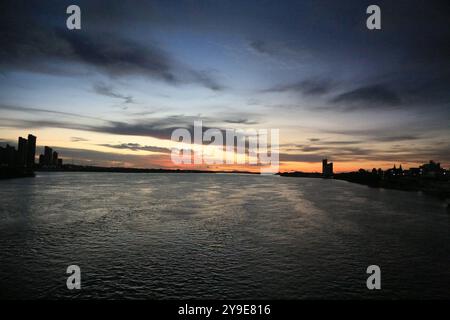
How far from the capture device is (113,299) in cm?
1664

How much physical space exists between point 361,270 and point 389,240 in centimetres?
1246

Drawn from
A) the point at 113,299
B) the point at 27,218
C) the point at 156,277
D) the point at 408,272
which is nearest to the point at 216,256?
the point at 156,277

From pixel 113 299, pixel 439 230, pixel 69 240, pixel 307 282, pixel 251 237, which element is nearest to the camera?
pixel 113 299

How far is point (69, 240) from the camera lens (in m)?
30.0

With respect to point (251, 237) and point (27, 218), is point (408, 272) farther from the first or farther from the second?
point (27, 218)

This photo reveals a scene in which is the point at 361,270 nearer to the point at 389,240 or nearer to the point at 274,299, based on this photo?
the point at 274,299

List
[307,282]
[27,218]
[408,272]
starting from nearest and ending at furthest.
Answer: [307,282], [408,272], [27,218]

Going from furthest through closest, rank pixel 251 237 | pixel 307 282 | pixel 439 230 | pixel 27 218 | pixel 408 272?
pixel 27 218
pixel 439 230
pixel 251 237
pixel 408 272
pixel 307 282

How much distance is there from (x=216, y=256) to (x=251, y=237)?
7.98 m

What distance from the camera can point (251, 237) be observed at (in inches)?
1262

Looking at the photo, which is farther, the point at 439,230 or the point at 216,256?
the point at 439,230
